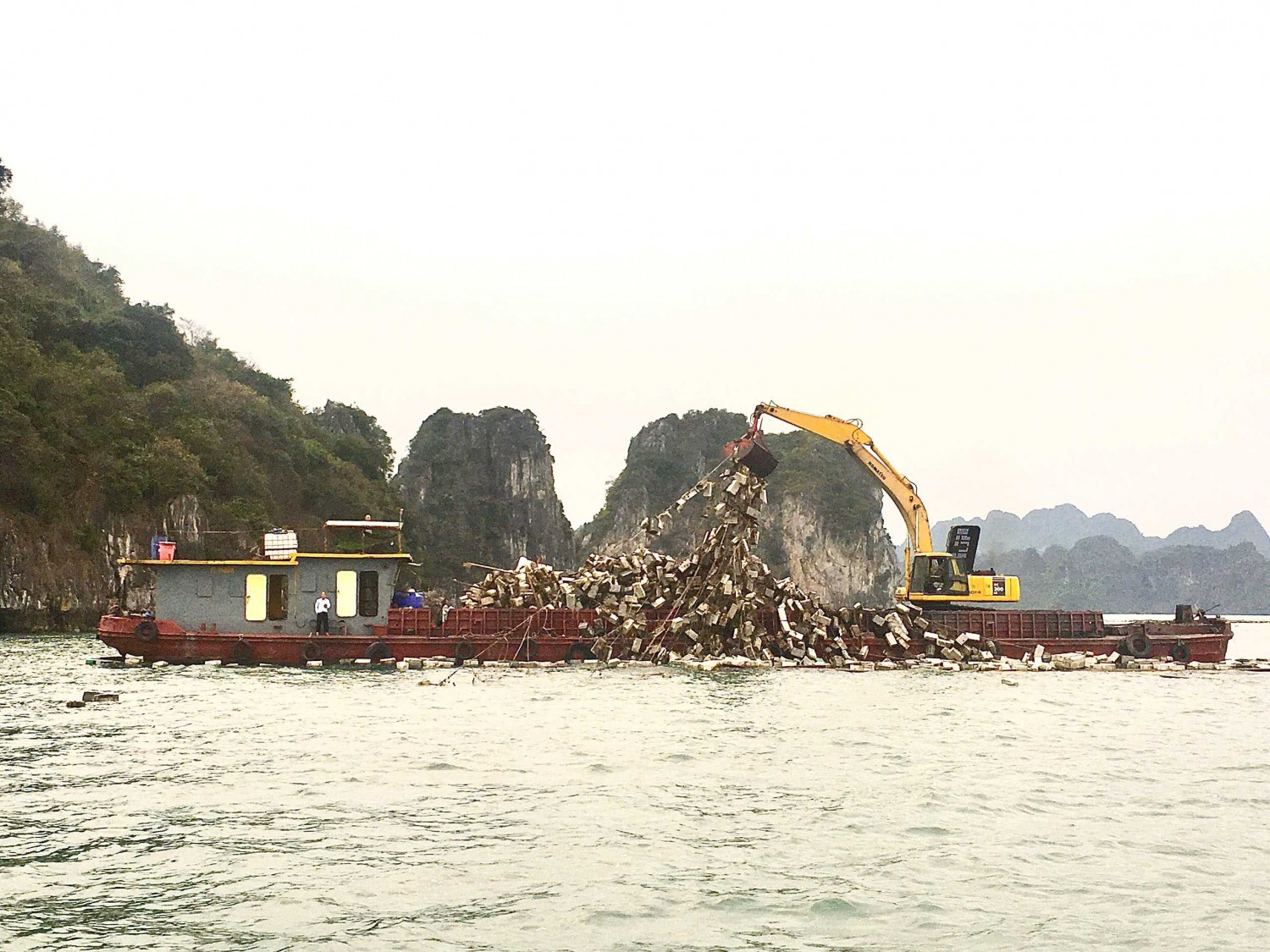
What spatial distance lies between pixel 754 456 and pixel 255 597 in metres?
15.2

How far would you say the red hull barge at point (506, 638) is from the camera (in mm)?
31234

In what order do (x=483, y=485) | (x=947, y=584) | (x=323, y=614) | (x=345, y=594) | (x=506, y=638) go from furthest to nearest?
(x=483, y=485) → (x=947, y=584) → (x=506, y=638) → (x=345, y=594) → (x=323, y=614)

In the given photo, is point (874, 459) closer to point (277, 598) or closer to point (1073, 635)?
point (1073, 635)

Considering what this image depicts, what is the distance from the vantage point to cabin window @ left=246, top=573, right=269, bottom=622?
1254 inches

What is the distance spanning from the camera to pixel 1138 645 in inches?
1401

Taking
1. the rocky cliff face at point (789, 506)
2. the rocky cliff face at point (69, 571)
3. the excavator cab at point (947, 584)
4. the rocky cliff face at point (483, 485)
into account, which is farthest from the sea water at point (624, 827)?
the rocky cliff face at point (789, 506)

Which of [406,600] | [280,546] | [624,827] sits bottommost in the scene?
[624,827]

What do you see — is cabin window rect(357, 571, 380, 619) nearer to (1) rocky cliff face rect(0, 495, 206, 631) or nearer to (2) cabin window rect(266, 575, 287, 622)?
(2) cabin window rect(266, 575, 287, 622)

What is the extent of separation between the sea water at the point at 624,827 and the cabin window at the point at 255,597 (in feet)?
31.1

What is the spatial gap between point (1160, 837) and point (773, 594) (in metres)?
24.7

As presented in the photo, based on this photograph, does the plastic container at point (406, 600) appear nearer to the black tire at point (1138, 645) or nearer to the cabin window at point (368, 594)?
the cabin window at point (368, 594)

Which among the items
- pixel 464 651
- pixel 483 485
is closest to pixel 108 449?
pixel 464 651

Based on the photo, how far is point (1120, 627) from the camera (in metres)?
36.8

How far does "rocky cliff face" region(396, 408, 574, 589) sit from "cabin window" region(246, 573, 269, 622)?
10275cm
